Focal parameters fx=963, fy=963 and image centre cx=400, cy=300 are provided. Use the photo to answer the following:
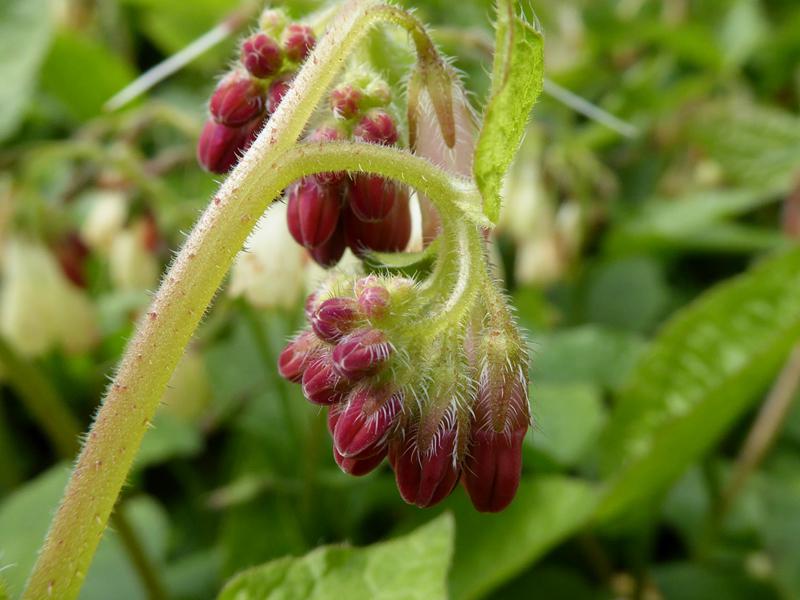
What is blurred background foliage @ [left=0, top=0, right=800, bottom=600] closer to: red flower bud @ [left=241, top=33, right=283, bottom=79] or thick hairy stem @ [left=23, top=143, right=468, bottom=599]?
thick hairy stem @ [left=23, top=143, right=468, bottom=599]

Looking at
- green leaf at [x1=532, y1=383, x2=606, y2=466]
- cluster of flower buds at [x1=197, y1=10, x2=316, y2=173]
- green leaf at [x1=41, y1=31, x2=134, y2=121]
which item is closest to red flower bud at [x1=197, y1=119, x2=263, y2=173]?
cluster of flower buds at [x1=197, y1=10, x2=316, y2=173]

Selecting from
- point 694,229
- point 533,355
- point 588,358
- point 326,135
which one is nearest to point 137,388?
point 326,135

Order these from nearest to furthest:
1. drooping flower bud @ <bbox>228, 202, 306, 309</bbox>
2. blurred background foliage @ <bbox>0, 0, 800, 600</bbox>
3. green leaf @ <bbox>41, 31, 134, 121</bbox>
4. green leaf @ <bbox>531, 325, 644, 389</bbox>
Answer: drooping flower bud @ <bbox>228, 202, 306, 309</bbox>, blurred background foliage @ <bbox>0, 0, 800, 600</bbox>, green leaf @ <bbox>531, 325, 644, 389</bbox>, green leaf @ <bbox>41, 31, 134, 121</bbox>

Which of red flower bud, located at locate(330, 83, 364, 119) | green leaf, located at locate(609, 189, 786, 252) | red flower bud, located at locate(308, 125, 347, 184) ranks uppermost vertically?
red flower bud, located at locate(330, 83, 364, 119)

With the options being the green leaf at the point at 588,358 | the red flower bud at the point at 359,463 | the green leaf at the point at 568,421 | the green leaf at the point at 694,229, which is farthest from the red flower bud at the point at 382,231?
the green leaf at the point at 694,229

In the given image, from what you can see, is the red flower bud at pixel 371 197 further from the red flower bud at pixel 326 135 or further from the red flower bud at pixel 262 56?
the red flower bud at pixel 262 56

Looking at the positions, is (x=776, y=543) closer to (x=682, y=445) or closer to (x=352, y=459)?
(x=682, y=445)

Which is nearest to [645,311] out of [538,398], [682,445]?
[538,398]
